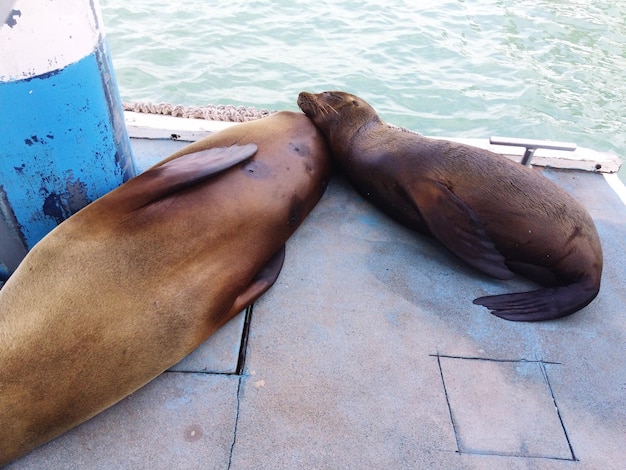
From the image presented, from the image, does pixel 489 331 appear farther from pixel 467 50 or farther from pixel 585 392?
pixel 467 50

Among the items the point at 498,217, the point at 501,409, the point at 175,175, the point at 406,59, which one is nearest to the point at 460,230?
the point at 498,217

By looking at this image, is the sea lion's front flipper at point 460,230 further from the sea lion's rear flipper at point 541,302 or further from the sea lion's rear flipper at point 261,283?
the sea lion's rear flipper at point 261,283

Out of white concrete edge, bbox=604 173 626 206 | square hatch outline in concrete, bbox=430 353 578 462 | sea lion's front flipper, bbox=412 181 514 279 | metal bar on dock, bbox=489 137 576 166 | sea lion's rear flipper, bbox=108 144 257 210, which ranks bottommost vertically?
square hatch outline in concrete, bbox=430 353 578 462

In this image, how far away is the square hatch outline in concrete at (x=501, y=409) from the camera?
2.08 meters

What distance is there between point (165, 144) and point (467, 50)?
5.68 metres

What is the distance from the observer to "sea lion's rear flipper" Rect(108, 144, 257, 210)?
2406 millimetres

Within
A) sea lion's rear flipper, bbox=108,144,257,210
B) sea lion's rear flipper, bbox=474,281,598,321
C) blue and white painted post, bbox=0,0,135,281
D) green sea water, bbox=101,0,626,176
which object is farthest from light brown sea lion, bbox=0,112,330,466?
green sea water, bbox=101,0,626,176

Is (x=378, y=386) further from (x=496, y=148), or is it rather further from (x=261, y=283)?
(x=496, y=148)

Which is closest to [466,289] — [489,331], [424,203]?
[489,331]

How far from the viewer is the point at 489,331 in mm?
2559

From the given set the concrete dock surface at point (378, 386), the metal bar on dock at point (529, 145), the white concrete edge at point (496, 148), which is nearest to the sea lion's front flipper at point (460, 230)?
the concrete dock surface at point (378, 386)

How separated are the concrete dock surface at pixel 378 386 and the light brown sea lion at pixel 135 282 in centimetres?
13

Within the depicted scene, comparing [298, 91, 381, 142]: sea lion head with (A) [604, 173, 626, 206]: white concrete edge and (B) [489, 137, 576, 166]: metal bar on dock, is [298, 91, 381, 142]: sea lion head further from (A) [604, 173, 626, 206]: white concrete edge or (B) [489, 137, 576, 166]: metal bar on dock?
(A) [604, 173, 626, 206]: white concrete edge

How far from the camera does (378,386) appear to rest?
2281mm
